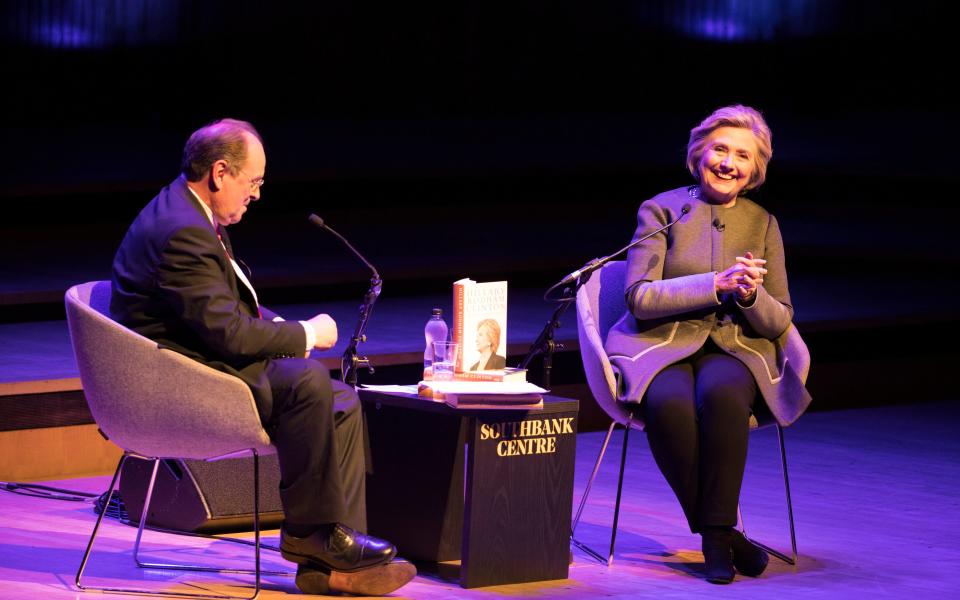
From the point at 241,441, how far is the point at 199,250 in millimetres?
451

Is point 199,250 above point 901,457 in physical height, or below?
above

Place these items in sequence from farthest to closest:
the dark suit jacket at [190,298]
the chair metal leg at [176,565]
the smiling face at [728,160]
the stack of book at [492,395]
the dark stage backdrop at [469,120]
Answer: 1. the dark stage backdrop at [469,120]
2. the smiling face at [728,160]
3. the stack of book at [492,395]
4. the chair metal leg at [176,565]
5. the dark suit jacket at [190,298]

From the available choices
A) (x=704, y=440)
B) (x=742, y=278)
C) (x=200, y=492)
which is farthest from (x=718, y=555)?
(x=200, y=492)

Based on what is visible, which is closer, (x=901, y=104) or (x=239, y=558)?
(x=239, y=558)

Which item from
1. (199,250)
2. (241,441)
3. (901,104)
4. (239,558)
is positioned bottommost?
(239,558)

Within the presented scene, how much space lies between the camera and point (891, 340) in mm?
6730

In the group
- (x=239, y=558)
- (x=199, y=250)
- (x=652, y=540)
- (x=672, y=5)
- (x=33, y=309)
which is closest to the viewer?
(x=199, y=250)

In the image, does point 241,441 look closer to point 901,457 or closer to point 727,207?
point 727,207

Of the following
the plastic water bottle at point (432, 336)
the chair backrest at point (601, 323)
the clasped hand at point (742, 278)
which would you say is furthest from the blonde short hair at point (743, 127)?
the plastic water bottle at point (432, 336)

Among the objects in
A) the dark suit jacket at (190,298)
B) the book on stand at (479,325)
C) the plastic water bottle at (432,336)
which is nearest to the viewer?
the dark suit jacket at (190,298)

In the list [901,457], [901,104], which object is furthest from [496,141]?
[901,457]

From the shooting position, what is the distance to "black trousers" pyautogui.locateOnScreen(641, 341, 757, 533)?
407cm

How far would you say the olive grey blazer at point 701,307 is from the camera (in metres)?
4.25

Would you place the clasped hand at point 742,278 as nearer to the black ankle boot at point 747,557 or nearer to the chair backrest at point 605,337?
the chair backrest at point 605,337
